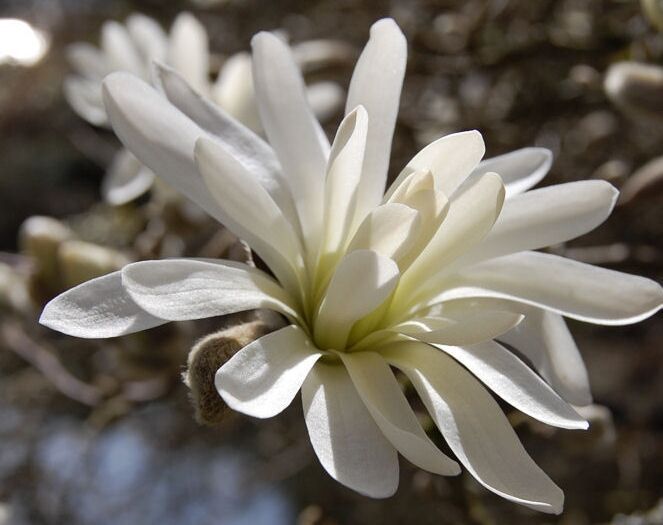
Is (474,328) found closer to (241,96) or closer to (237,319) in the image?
(237,319)

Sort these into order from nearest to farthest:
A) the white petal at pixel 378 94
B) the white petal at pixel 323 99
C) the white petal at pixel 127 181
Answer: the white petal at pixel 378 94, the white petal at pixel 127 181, the white petal at pixel 323 99

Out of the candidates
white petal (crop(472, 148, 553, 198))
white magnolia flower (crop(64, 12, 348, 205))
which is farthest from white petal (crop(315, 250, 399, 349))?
white magnolia flower (crop(64, 12, 348, 205))

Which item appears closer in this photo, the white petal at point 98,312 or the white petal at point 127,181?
the white petal at point 98,312

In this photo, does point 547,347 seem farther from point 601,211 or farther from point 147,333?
point 147,333

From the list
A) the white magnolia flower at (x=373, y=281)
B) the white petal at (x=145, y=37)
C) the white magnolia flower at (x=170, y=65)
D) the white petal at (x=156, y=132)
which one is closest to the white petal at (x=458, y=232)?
the white magnolia flower at (x=373, y=281)

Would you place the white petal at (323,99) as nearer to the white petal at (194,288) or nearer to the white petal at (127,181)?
the white petal at (127,181)

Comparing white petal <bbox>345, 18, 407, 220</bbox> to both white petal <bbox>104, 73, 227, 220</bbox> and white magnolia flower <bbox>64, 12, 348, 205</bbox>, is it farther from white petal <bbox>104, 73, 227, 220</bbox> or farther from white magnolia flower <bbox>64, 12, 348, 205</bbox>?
white magnolia flower <bbox>64, 12, 348, 205</bbox>
